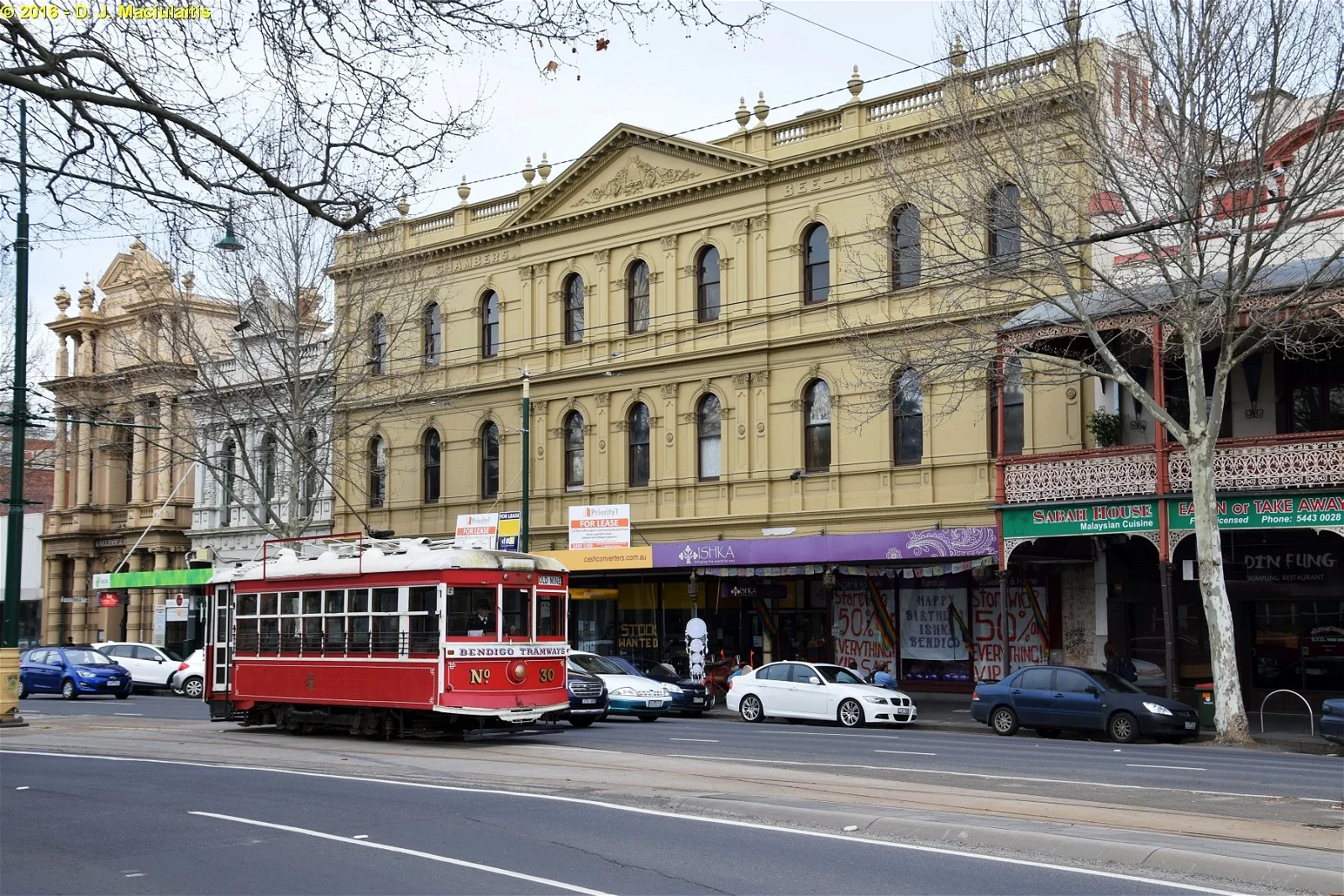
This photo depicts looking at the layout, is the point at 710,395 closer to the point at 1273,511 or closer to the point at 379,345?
the point at 379,345

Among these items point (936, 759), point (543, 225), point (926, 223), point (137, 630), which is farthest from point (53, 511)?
point (936, 759)

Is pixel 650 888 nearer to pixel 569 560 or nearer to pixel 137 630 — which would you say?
pixel 569 560

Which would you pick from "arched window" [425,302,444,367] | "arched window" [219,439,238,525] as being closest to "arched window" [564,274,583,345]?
"arched window" [425,302,444,367]

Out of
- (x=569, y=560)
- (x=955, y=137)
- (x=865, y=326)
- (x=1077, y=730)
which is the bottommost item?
(x=1077, y=730)

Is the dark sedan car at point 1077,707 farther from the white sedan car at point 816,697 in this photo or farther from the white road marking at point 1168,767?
the white road marking at point 1168,767

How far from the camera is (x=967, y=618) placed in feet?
107

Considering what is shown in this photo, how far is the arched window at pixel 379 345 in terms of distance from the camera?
1695 inches

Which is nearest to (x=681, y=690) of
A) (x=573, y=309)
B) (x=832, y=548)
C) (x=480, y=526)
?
(x=832, y=548)

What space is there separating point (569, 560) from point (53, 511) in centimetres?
3033

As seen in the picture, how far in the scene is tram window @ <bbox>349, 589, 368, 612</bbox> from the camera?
22031mm

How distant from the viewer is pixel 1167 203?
23094 millimetres

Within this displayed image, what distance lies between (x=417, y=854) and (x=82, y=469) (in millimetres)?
51302

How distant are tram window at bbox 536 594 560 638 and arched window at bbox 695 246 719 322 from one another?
16.0 m

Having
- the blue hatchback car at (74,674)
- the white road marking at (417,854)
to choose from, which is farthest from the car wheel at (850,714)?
the blue hatchback car at (74,674)
